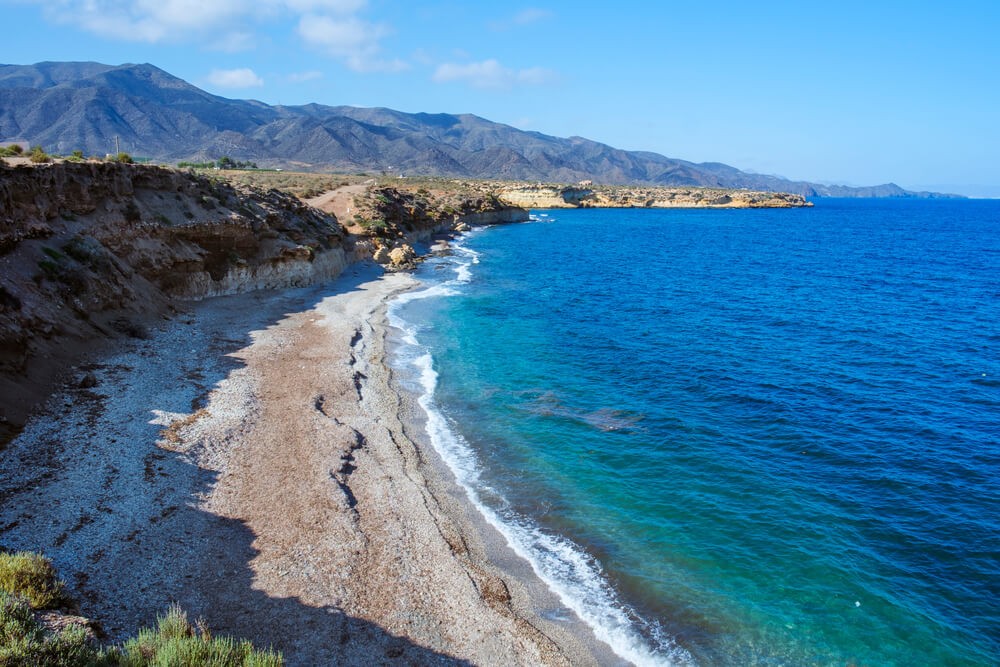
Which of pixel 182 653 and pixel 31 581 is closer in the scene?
pixel 182 653

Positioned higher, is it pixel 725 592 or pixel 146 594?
pixel 146 594

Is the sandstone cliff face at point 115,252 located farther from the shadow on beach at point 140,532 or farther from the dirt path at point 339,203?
the dirt path at point 339,203

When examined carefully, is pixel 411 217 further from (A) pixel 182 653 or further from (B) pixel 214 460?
(A) pixel 182 653

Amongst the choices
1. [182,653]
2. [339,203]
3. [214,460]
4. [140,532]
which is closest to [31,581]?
[182,653]

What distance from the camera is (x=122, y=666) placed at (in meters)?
7.11

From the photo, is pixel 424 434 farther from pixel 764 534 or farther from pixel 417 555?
pixel 764 534

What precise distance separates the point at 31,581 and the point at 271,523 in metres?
5.13

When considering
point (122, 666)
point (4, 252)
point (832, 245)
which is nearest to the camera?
point (122, 666)

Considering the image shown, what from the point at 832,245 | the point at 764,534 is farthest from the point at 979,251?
the point at 764,534

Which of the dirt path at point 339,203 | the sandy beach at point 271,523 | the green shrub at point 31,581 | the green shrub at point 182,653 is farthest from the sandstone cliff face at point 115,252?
the dirt path at point 339,203

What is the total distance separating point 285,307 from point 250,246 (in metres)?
5.70

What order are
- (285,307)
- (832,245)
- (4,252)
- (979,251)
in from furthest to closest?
1. (832,245)
2. (979,251)
3. (285,307)
4. (4,252)

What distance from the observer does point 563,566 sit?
43.8 ft

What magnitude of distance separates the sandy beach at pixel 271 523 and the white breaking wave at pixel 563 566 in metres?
0.33
